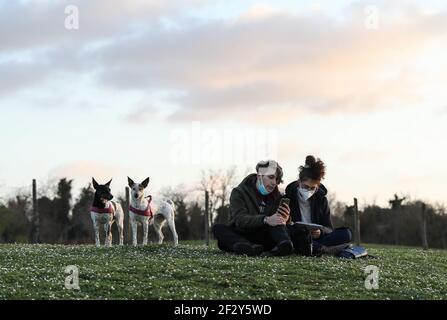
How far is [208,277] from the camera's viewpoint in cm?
1295

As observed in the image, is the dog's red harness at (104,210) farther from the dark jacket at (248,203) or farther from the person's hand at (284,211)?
the person's hand at (284,211)

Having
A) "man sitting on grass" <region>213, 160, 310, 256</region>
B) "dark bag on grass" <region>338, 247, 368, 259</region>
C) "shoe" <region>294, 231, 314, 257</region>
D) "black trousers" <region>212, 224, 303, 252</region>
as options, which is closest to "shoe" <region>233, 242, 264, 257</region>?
"man sitting on grass" <region>213, 160, 310, 256</region>

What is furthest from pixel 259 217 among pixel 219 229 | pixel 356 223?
pixel 356 223

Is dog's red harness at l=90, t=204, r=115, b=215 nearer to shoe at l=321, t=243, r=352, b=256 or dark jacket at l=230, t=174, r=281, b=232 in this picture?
dark jacket at l=230, t=174, r=281, b=232

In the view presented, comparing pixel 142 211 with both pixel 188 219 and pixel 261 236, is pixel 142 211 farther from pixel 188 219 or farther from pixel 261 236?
pixel 188 219

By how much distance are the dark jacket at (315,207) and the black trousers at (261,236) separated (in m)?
0.60

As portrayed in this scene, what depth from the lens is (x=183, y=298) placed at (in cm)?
1109

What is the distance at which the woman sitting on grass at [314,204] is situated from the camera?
16391mm

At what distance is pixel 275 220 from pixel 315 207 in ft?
5.12

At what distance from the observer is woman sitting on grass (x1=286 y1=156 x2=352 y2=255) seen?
16.4 meters

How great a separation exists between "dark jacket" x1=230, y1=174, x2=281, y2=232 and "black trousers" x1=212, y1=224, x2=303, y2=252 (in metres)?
0.21

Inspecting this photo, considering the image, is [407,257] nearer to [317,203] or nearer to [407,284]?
[317,203]
